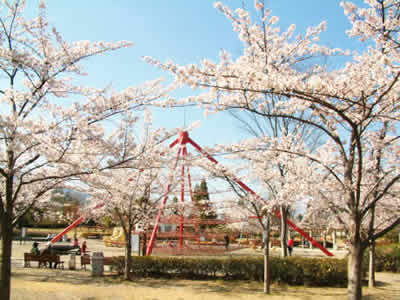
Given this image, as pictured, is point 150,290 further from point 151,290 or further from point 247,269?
point 247,269

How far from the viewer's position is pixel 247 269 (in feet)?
36.0

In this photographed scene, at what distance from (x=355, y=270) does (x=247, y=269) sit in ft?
22.0

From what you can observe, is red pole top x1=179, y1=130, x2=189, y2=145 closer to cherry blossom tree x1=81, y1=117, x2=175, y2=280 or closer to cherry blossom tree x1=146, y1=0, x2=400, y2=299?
cherry blossom tree x1=81, y1=117, x2=175, y2=280

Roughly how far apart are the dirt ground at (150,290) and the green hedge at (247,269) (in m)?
0.53

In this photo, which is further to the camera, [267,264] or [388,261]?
[388,261]

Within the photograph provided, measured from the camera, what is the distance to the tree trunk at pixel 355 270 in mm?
4684

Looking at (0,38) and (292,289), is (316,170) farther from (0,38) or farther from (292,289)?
(0,38)

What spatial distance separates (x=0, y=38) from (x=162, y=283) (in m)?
8.11

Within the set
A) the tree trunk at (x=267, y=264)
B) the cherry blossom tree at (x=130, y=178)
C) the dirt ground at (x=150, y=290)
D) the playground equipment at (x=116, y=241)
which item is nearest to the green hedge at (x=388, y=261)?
the dirt ground at (x=150, y=290)

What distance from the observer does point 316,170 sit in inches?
318

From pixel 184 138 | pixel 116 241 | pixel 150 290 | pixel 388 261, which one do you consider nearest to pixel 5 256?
pixel 150 290

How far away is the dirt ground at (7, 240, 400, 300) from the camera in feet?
27.4

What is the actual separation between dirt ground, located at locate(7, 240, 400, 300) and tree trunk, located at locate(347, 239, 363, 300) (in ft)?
13.9

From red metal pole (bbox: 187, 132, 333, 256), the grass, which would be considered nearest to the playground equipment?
red metal pole (bbox: 187, 132, 333, 256)
